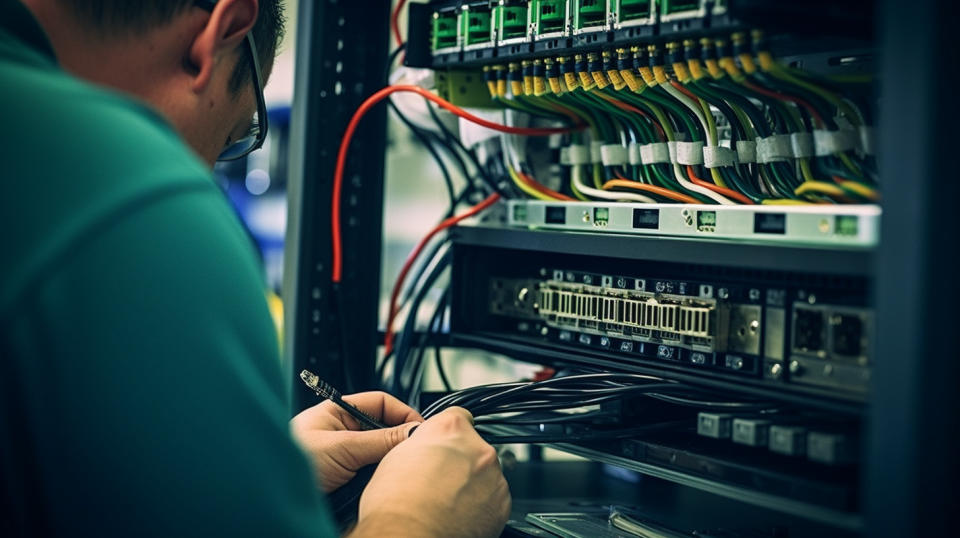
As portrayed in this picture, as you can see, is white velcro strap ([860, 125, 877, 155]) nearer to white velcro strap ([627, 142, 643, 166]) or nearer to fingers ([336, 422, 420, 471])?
white velcro strap ([627, 142, 643, 166])

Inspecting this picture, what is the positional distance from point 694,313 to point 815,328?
0.15m

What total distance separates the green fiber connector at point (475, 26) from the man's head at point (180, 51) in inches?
9.9

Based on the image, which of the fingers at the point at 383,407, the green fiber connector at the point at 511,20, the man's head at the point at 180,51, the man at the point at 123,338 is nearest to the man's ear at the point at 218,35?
the man's head at the point at 180,51

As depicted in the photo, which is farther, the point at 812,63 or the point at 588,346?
the point at 588,346

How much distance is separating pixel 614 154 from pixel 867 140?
336mm

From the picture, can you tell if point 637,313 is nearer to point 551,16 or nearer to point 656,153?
point 656,153

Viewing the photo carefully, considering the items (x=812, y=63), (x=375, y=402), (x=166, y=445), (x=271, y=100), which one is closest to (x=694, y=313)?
Answer: (x=812, y=63)

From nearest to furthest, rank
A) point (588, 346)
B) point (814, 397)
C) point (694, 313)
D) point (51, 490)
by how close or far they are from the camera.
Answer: point (51, 490)
point (814, 397)
point (694, 313)
point (588, 346)

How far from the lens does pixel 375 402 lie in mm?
1162

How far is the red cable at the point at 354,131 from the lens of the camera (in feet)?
4.10

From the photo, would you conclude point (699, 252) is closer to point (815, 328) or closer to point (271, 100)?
point (815, 328)

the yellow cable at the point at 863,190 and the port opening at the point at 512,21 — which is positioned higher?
the port opening at the point at 512,21

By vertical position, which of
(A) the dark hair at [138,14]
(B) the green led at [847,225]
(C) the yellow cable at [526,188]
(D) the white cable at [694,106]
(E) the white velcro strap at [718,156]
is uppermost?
(A) the dark hair at [138,14]

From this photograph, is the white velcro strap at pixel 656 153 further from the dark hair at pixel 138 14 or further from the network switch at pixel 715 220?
the dark hair at pixel 138 14
